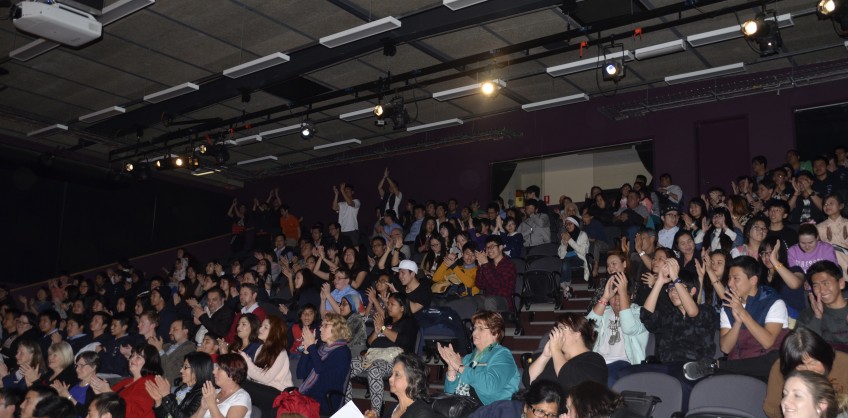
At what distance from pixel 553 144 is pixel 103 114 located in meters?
7.29

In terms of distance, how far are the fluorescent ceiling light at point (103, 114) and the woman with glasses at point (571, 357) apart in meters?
8.60

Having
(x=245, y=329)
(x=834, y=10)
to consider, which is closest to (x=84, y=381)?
(x=245, y=329)

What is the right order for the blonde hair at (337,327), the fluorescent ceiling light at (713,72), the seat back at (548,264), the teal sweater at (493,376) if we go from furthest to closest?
the fluorescent ceiling light at (713,72) < the seat back at (548,264) < the blonde hair at (337,327) < the teal sweater at (493,376)

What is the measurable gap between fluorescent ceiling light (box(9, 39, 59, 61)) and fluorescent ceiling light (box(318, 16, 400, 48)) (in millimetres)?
3209

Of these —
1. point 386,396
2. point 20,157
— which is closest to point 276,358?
point 386,396

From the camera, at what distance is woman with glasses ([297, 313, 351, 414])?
18.5ft

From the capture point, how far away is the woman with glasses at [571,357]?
4.05m

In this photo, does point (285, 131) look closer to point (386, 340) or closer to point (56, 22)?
point (56, 22)

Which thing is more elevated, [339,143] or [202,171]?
[339,143]

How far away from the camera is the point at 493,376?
14.5ft

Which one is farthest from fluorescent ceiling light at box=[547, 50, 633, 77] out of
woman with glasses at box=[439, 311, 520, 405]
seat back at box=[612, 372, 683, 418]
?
seat back at box=[612, 372, 683, 418]

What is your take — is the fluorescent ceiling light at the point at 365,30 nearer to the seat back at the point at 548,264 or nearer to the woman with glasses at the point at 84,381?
the seat back at the point at 548,264

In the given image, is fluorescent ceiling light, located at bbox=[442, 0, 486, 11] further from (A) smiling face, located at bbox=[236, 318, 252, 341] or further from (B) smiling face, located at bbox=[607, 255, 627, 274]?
(A) smiling face, located at bbox=[236, 318, 252, 341]

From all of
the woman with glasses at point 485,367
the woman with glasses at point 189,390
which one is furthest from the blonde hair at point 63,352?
the woman with glasses at point 485,367
